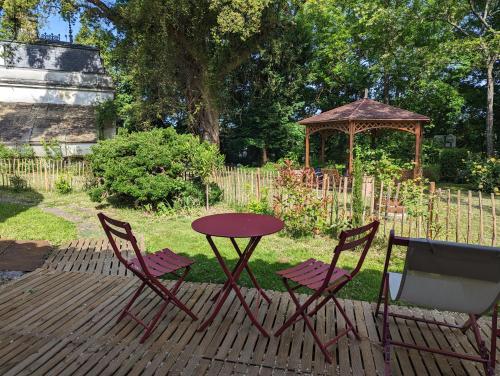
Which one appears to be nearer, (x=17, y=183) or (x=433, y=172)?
(x=17, y=183)

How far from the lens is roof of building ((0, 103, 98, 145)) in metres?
18.9

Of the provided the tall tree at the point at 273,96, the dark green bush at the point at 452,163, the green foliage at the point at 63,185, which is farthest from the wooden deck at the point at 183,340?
the tall tree at the point at 273,96

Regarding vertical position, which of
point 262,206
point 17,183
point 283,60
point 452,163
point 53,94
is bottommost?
point 262,206

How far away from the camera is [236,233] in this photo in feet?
10.4

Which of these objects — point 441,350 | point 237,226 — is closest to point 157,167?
point 237,226

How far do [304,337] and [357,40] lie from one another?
74.1 feet

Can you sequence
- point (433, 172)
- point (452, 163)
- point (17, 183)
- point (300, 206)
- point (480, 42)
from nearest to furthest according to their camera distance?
point (300, 206) < point (17, 183) < point (480, 42) < point (433, 172) < point (452, 163)

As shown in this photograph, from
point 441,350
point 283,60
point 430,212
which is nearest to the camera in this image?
point 441,350

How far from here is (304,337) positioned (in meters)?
3.16

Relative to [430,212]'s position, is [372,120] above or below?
above

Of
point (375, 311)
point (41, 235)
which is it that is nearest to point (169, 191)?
point (41, 235)

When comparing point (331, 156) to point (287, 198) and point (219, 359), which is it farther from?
point (219, 359)

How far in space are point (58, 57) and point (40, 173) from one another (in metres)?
15.7

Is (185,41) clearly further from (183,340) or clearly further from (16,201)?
(183,340)
